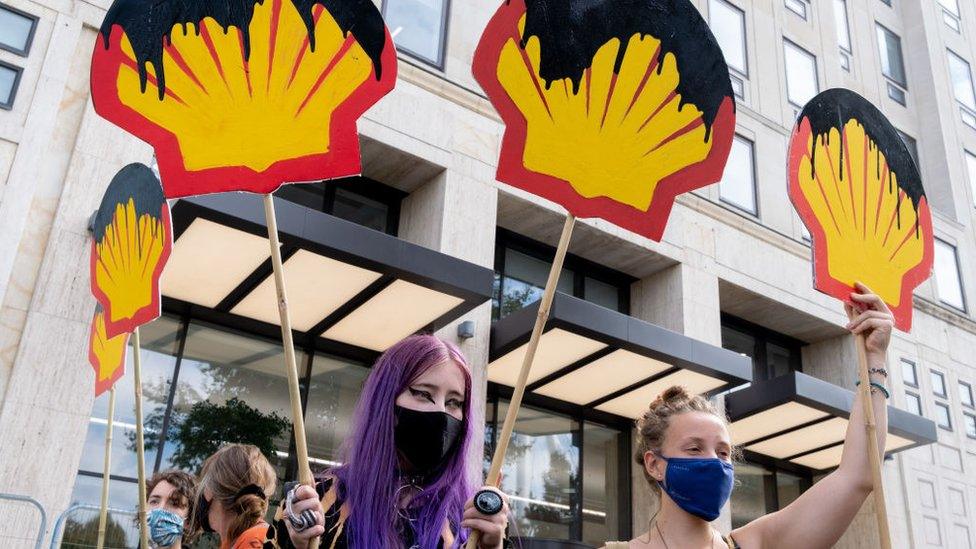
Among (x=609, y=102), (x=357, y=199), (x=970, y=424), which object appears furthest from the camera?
(x=970, y=424)

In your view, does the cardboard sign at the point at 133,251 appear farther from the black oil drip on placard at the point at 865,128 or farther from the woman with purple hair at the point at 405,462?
the black oil drip on placard at the point at 865,128

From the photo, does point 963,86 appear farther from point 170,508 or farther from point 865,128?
point 170,508

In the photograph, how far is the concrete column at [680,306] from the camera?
12.7 m

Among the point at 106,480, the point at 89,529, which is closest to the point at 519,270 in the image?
the point at 89,529

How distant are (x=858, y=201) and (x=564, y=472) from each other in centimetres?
894

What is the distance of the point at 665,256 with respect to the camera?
13.0 metres

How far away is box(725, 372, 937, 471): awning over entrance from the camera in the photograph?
12.1 m

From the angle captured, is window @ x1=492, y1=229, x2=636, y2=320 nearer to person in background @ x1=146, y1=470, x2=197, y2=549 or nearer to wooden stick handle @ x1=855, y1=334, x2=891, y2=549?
person in background @ x1=146, y1=470, x2=197, y2=549

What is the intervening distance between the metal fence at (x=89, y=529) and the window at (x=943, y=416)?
14632mm

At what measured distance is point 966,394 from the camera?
17.3 m

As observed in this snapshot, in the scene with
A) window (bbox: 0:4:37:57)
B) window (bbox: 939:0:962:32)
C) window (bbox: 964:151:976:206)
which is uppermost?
window (bbox: 939:0:962:32)

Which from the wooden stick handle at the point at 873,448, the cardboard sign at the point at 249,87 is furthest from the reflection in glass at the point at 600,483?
the cardboard sign at the point at 249,87

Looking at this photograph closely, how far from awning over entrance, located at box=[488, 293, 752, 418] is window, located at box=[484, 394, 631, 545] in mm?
499

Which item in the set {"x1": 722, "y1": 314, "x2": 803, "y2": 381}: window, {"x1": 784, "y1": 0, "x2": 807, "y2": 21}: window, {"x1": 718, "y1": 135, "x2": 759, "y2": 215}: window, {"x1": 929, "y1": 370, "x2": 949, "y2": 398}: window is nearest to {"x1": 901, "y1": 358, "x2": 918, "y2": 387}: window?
{"x1": 929, "y1": 370, "x2": 949, "y2": 398}: window
